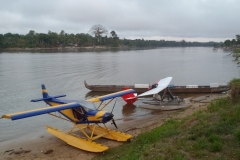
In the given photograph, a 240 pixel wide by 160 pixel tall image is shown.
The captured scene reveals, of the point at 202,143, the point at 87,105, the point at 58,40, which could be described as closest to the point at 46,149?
the point at 87,105

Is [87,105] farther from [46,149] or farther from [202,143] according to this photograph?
[202,143]

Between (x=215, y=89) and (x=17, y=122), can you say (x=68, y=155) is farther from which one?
(x=215, y=89)

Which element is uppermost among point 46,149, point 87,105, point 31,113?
point 31,113

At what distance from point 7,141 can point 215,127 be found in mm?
10397

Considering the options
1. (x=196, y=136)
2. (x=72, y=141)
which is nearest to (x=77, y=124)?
(x=72, y=141)

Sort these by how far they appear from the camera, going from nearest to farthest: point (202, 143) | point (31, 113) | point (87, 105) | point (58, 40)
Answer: point (202, 143) → point (31, 113) → point (87, 105) → point (58, 40)

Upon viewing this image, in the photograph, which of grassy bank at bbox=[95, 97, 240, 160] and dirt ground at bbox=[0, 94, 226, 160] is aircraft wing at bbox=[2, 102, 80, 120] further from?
grassy bank at bbox=[95, 97, 240, 160]

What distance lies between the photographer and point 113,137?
422 inches

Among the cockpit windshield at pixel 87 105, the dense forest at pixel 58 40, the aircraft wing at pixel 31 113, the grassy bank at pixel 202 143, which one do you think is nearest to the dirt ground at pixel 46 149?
the grassy bank at pixel 202 143

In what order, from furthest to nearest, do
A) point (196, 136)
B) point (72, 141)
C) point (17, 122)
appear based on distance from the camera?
1. point (17, 122)
2. point (72, 141)
3. point (196, 136)

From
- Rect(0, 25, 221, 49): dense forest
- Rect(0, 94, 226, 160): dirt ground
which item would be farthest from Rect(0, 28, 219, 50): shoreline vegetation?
Rect(0, 94, 226, 160): dirt ground

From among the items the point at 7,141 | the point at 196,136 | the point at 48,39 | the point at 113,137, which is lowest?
the point at 7,141

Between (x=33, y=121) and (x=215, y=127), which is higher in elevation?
(x=215, y=127)

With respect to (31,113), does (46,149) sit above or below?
below
